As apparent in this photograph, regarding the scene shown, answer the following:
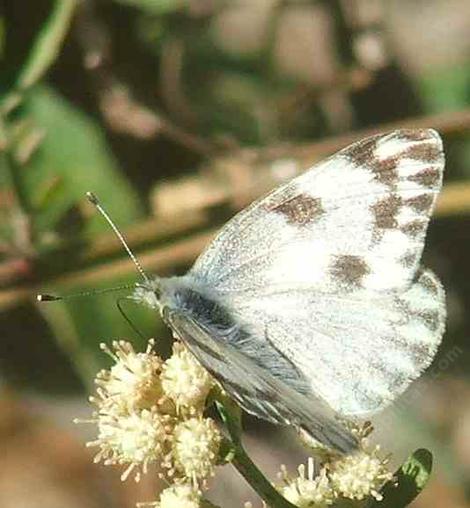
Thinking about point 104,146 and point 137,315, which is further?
point 104,146

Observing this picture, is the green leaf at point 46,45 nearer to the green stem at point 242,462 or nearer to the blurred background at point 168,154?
the blurred background at point 168,154

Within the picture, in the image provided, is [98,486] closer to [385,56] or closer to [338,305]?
[385,56]

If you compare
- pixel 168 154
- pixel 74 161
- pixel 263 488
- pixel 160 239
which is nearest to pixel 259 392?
pixel 263 488

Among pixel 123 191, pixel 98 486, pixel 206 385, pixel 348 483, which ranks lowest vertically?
pixel 98 486

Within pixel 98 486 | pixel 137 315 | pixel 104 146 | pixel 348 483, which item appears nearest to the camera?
pixel 348 483

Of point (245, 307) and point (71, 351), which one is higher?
point (245, 307)

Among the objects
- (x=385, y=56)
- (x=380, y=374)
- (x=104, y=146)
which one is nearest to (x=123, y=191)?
(x=104, y=146)

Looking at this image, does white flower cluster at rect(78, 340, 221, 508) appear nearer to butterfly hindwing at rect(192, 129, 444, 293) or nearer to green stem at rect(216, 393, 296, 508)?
green stem at rect(216, 393, 296, 508)

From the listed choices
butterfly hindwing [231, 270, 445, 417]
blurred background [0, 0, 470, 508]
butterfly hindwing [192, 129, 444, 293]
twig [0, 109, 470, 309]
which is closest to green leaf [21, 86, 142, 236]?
blurred background [0, 0, 470, 508]
